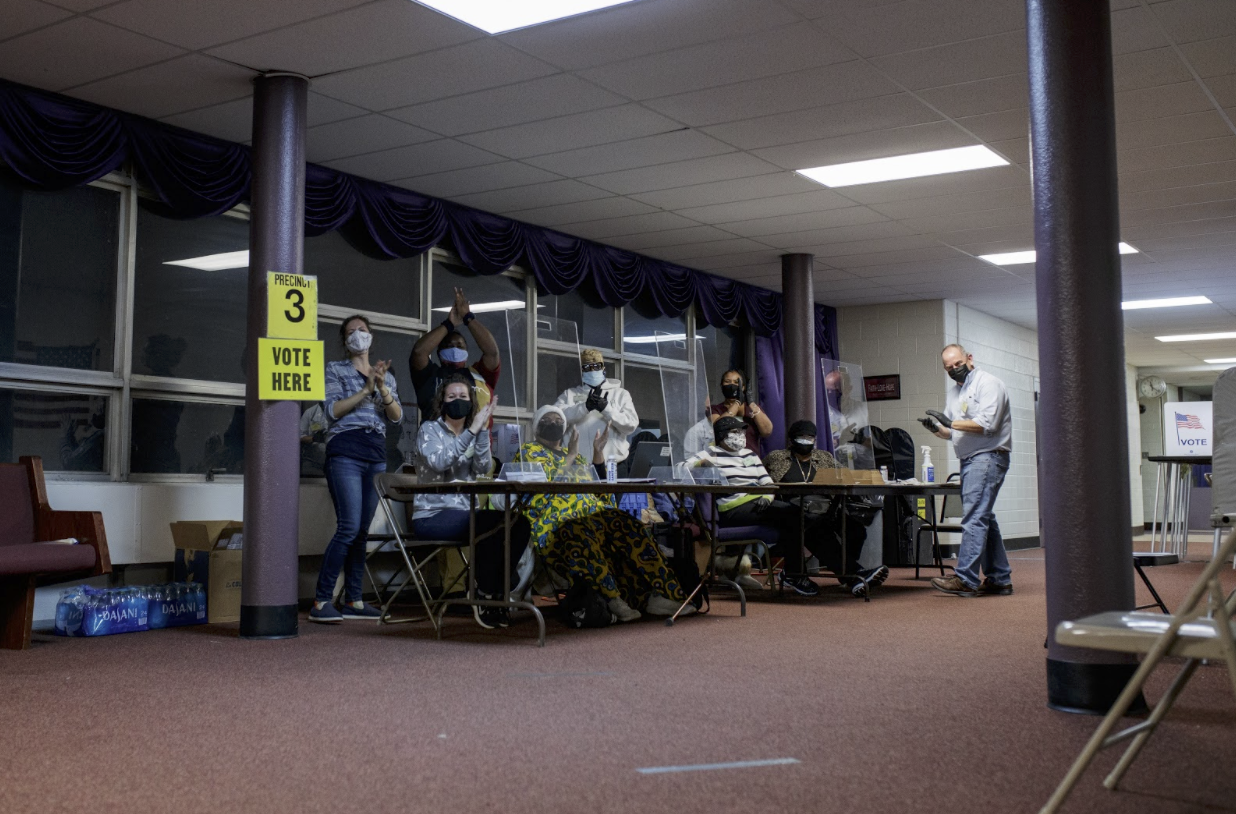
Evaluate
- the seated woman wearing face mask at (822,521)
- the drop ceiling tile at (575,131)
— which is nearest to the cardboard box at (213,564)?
the drop ceiling tile at (575,131)

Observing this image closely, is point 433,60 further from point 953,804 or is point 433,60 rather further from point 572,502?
point 953,804

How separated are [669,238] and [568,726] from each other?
617 cm

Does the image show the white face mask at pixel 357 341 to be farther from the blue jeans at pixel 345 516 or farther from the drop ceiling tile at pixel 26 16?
the drop ceiling tile at pixel 26 16

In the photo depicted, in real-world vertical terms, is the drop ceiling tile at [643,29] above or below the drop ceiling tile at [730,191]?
above

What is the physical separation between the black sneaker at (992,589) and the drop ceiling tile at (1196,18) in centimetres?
336

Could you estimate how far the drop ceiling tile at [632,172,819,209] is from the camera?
23.5ft

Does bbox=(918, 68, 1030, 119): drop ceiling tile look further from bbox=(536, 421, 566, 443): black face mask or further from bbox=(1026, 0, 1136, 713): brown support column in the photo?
bbox=(536, 421, 566, 443): black face mask

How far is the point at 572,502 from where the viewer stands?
5.32 metres

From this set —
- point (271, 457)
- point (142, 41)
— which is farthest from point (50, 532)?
point (142, 41)

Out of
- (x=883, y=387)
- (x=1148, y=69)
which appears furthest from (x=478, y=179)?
(x=883, y=387)

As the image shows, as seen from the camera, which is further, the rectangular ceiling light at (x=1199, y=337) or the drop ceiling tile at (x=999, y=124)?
the rectangular ceiling light at (x=1199, y=337)

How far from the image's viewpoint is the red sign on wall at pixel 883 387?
11953 millimetres

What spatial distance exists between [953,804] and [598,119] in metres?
4.41

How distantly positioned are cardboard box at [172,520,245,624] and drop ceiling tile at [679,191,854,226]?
12.6 ft
